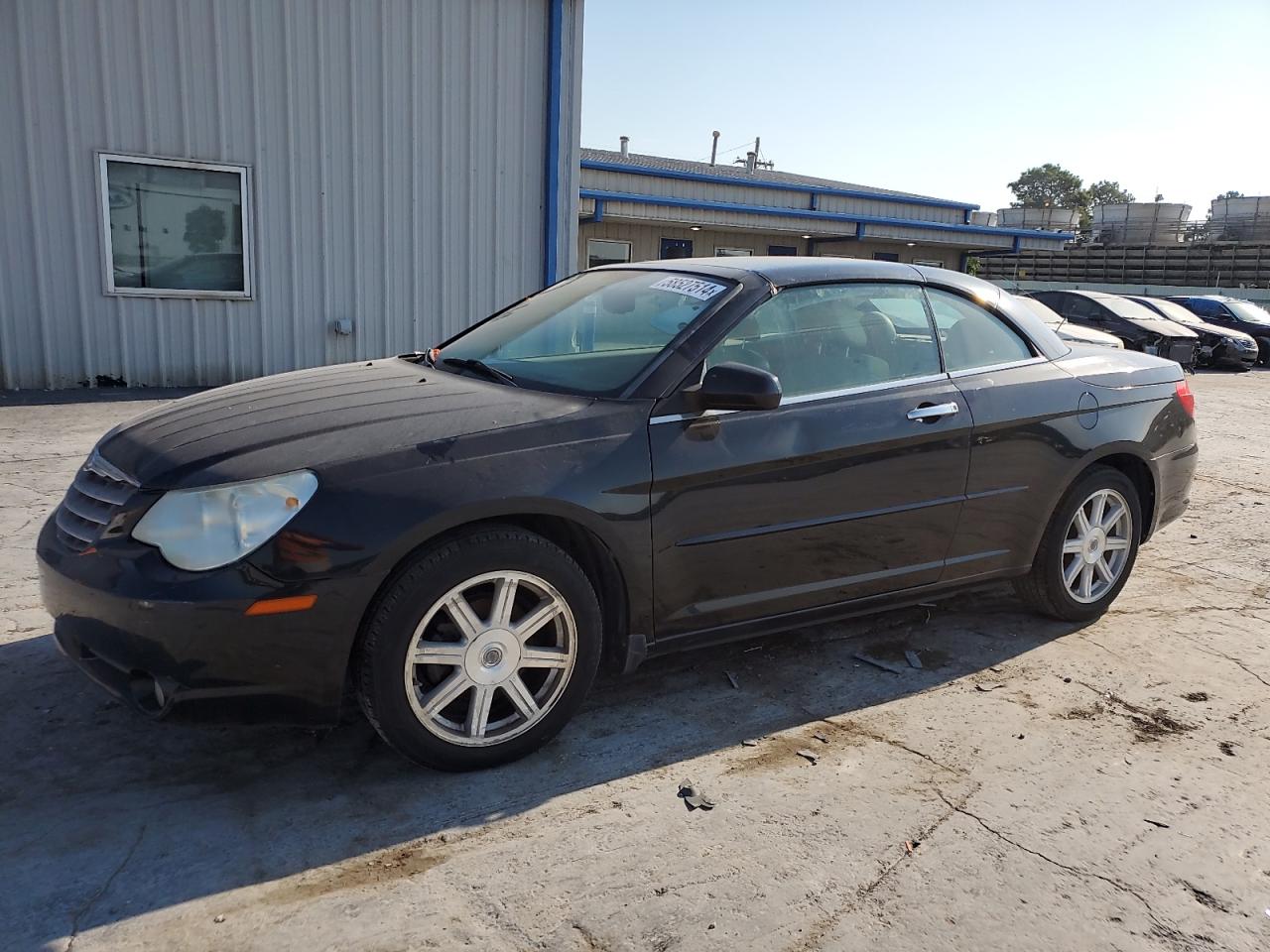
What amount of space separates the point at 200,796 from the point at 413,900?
2.72 ft

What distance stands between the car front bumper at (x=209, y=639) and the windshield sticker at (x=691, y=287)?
5.62 feet

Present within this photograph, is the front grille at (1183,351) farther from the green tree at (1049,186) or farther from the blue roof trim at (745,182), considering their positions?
the green tree at (1049,186)

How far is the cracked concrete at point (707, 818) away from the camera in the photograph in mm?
A: 2361

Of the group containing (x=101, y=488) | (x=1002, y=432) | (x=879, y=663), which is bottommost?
(x=879, y=663)

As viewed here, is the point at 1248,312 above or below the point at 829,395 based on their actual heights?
below

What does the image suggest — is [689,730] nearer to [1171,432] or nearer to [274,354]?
[1171,432]

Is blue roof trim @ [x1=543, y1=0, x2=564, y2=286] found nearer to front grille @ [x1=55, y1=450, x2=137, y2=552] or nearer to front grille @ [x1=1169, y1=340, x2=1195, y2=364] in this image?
front grille @ [x1=55, y1=450, x2=137, y2=552]

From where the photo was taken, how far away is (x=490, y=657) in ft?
9.67

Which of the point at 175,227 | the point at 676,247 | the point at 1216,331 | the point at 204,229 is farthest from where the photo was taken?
the point at 1216,331

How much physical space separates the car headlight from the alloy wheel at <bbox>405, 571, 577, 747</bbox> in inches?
19.5

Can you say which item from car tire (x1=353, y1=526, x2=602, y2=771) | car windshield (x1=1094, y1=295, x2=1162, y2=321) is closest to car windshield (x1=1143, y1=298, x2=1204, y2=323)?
car windshield (x1=1094, y1=295, x2=1162, y2=321)

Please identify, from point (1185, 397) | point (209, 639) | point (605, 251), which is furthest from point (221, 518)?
point (605, 251)

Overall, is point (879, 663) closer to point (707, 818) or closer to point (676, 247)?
point (707, 818)

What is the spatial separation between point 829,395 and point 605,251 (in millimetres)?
16579
